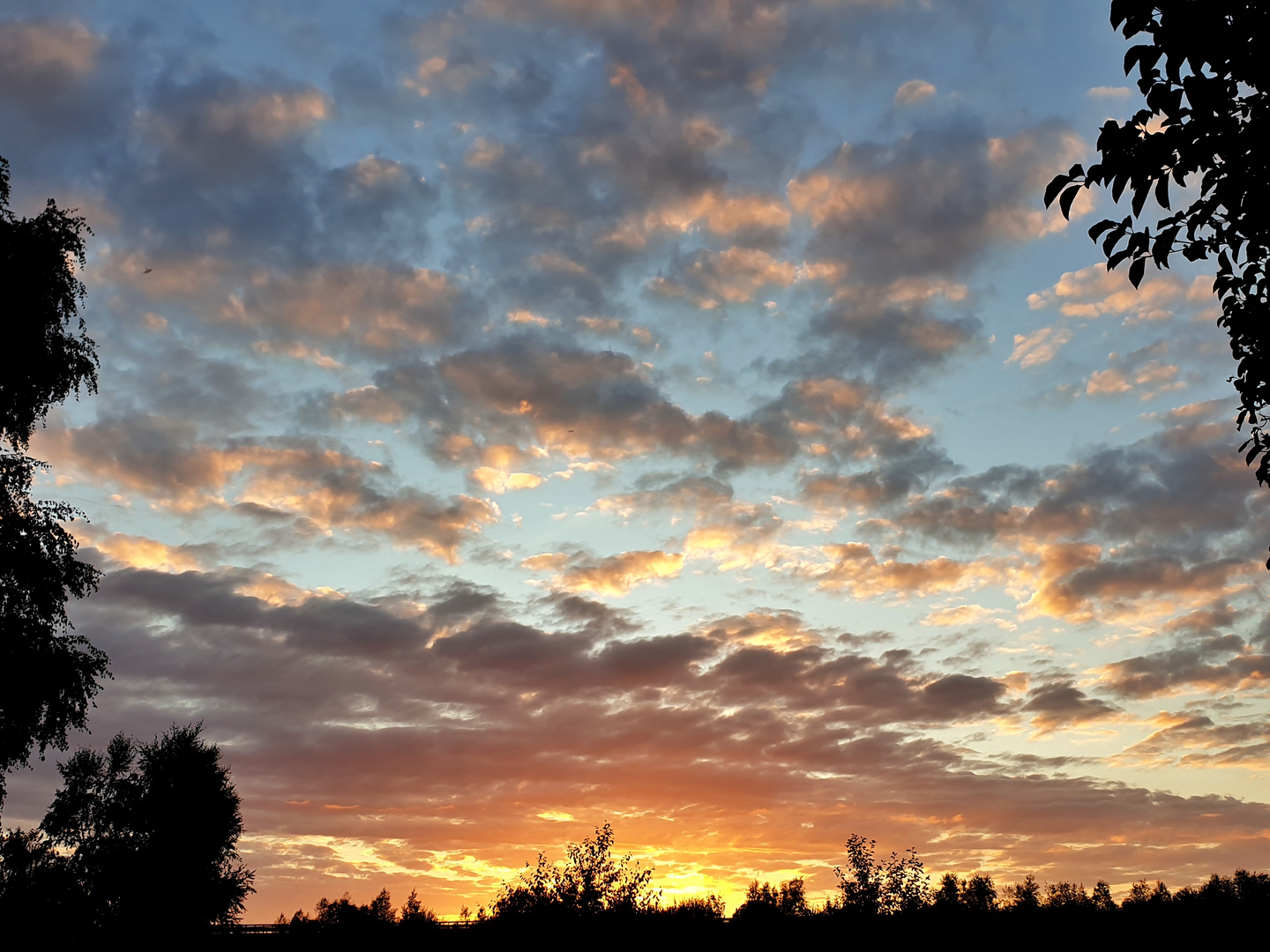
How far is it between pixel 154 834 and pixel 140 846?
4.34ft

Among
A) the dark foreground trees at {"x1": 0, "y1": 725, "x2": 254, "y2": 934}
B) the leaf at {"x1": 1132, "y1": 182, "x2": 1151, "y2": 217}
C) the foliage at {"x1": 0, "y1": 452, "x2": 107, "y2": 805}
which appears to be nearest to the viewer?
the leaf at {"x1": 1132, "y1": 182, "x2": 1151, "y2": 217}

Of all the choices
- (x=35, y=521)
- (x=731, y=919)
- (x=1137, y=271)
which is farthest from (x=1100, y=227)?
(x=731, y=919)

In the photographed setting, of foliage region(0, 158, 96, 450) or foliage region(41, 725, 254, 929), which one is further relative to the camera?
foliage region(41, 725, 254, 929)

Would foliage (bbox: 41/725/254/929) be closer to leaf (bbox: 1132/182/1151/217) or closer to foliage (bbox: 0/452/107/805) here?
foliage (bbox: 0/452/107/805)

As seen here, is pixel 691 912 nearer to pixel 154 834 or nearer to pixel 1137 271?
pixel 154 834

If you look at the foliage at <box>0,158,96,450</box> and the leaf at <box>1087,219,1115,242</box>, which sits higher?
the foliage at <box>0,158,96,450</box>

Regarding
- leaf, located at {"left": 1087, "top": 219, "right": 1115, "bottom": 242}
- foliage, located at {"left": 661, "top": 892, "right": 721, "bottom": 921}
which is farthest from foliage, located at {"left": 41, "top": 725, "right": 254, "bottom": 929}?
leaf, located at {"left": 1087, "top": 219, "right": 1115, "bottom": 242}

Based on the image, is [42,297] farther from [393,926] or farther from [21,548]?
[393,926]

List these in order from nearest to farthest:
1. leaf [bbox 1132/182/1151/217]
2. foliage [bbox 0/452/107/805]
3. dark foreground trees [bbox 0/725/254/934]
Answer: leaf [bbox 1132/182/1151/217], foliage [bbox 0/452/107/805], dark foreground trees [bbox 0/725/254/934]

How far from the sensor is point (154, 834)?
62312 mm

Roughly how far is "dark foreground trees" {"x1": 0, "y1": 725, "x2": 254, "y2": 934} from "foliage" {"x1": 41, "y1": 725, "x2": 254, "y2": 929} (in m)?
0.06

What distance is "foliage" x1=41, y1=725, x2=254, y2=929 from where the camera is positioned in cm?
5716

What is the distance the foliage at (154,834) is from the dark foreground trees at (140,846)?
6cm

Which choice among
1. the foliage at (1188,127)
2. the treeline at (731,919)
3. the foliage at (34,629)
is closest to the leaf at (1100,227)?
the foliage at (1188,127)
